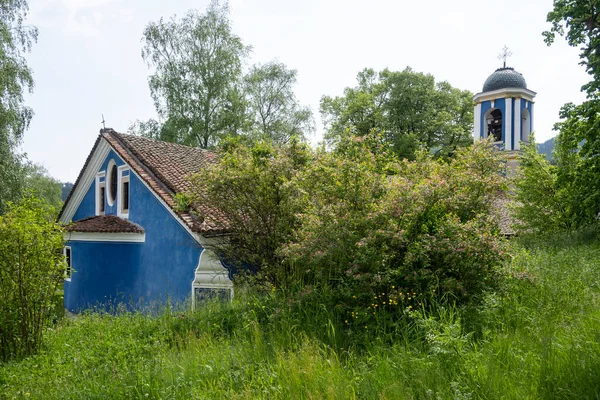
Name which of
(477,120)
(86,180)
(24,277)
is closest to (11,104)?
(86,180)

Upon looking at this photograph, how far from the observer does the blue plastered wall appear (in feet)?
41.0

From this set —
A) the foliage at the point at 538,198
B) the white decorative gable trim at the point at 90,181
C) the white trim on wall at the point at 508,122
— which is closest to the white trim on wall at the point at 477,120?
the white trim on wall at the point at 508,122

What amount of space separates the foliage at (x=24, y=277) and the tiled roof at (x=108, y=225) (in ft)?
23.6

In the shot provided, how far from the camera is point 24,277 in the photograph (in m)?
6.57

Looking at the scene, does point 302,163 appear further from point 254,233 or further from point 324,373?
point 324,373

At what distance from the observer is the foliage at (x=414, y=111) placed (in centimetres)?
3173

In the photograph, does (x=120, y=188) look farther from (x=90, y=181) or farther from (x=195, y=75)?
(x=195, y=75)

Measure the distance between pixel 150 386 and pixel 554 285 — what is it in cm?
502

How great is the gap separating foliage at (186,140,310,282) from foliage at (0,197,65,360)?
2896 millimetres

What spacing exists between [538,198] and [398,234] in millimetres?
11674

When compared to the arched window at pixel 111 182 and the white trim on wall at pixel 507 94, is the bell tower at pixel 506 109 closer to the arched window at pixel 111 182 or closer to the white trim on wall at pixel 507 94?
the white trim on wall at pixel 507 94

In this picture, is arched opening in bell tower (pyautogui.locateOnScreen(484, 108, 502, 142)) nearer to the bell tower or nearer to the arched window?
the bell tower

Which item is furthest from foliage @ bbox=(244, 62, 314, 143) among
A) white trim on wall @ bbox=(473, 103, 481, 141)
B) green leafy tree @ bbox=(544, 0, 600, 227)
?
green leafy tree @ bbox=(544, 0, 600, 227)

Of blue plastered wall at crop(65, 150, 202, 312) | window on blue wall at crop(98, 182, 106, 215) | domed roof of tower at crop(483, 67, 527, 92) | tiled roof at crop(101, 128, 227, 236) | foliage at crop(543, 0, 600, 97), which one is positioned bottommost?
blue plastered wall at crop(65, 150, 202, 312)
